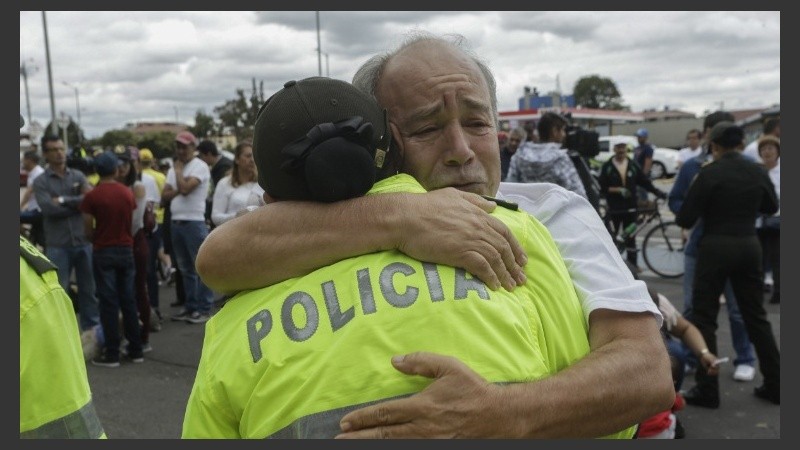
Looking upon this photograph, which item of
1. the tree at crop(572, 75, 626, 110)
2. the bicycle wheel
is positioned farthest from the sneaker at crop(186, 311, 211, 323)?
the tree at crop(572, 75, 626, 110)

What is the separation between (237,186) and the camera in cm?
743

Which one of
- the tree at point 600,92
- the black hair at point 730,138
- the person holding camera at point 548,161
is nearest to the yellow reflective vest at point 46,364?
the person holding camera at point 548,161

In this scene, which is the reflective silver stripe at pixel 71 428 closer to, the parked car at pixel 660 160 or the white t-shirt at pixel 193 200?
the white t-shirt at pixel 193 200

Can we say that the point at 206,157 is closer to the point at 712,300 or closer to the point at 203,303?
the point at 203,303

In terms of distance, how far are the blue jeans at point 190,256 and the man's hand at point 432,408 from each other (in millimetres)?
7126

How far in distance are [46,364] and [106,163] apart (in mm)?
5245

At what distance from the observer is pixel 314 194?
1289 millimetres

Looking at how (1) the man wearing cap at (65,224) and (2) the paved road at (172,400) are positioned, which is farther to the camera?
(1) the man wearing cap at (65,224)

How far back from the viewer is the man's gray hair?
1690 millimetres

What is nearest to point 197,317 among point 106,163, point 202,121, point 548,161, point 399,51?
point 106,163

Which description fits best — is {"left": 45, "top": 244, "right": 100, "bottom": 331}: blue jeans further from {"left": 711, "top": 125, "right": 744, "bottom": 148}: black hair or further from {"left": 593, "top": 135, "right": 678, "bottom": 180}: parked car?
{"left": 593, "top": 135, "right": 678, "bottom": 180}: parked car

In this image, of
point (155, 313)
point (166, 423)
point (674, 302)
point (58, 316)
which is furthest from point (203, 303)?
point (58, 316)

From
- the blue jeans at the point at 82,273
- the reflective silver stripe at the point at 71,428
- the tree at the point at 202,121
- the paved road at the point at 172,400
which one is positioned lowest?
the paved road at the point at 172,400

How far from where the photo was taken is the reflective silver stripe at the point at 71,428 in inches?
63.2
